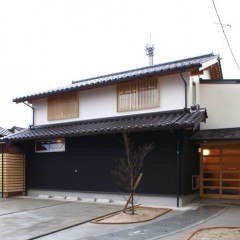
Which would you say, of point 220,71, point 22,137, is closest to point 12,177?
point 22,137

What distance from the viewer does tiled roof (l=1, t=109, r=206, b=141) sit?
12208mm

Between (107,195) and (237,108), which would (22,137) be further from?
(237,108)

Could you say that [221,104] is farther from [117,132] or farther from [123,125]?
[117,132]

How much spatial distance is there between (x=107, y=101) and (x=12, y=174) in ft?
18.1

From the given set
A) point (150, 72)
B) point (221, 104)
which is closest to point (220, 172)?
point (221, 104)

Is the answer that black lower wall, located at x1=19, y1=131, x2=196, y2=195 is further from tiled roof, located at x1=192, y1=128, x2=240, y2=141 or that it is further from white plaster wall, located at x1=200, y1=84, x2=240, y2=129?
white plaster wall, located at x1=200, y1=84, x2=240, y2=129

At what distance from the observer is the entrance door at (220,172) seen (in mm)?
14228

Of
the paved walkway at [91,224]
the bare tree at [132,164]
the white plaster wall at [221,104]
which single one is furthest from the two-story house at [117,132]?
the paved walkway at [91,224]

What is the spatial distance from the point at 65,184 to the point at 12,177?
262 centimetres

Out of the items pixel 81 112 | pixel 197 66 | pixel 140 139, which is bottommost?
pixel 140 139

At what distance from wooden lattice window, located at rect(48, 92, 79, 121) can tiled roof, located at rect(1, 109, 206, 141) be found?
48 centimetres

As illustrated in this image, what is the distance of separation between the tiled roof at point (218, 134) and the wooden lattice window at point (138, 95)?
2.08 metres

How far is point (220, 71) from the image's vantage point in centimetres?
1872

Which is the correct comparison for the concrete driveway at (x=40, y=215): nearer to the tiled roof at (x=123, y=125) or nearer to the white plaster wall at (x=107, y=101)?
the tiled roof at (x=123, y=125)
